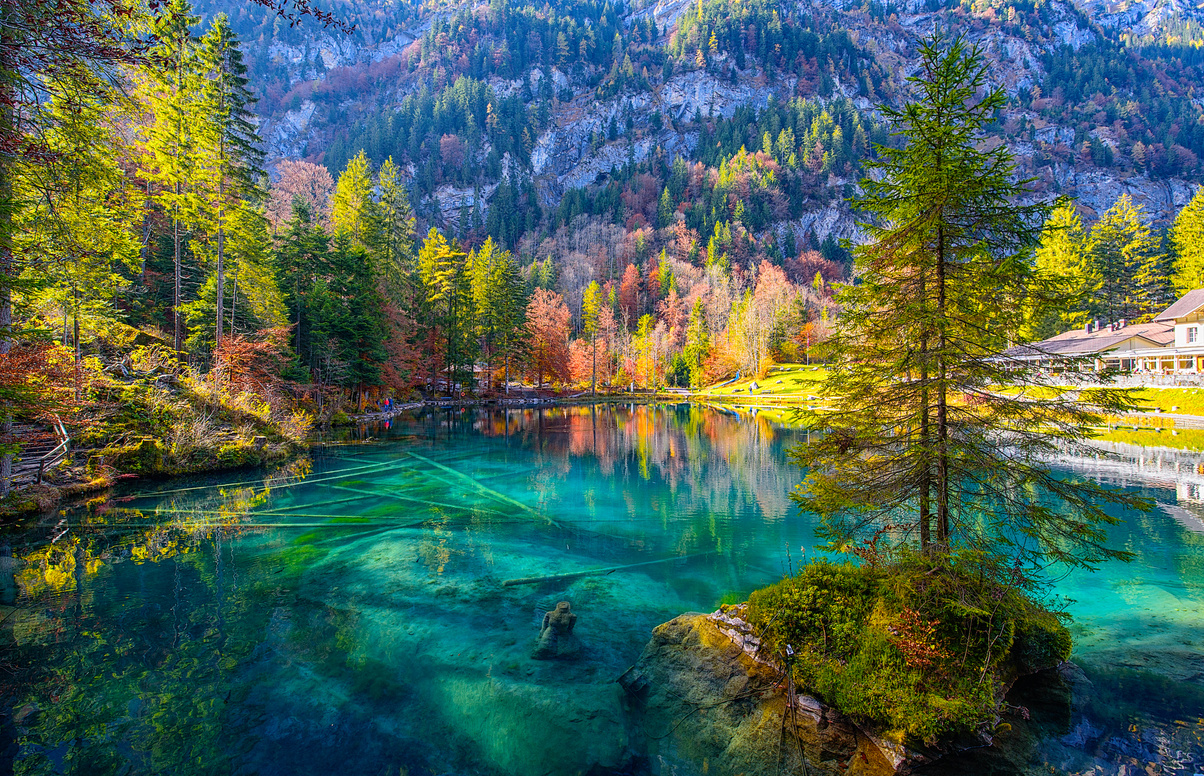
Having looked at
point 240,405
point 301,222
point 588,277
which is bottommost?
point 240,405

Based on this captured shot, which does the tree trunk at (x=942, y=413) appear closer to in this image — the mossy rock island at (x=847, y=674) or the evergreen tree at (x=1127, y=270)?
the mossy rock island at (x=847, y=674)

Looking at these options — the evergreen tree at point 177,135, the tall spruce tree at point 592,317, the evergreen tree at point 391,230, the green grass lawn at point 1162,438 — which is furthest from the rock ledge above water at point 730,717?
the tall spruce tree at point 592,317

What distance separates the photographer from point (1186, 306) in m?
37.1

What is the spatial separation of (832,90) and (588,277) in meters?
147

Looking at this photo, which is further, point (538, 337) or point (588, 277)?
point (588, 277)

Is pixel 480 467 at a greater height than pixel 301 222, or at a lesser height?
lesser

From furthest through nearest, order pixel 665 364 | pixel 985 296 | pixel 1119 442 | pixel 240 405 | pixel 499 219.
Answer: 1. pixel 499 219
2. pixel 665 364
3. pixel 1119 442
4. pixel 240 405
5. pixel 985 296

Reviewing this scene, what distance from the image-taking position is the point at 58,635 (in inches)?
286

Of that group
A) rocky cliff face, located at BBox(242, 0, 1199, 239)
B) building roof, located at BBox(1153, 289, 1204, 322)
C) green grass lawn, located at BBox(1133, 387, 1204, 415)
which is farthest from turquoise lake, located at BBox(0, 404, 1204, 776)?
rocky cliff face, located at BBox(242, 0, 1199, 239)

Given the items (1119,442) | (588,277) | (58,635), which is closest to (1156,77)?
(588,277)

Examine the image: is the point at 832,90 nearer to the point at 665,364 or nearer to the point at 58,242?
the point at 665,364

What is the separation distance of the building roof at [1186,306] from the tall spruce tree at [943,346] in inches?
1907

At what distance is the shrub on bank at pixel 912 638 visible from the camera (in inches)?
182

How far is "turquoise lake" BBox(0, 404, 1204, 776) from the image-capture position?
204 inches
